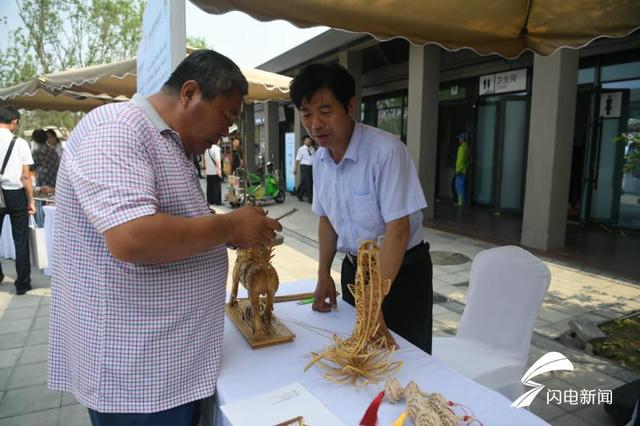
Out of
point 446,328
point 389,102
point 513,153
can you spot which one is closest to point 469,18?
point 446,328

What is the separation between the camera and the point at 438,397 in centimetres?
114

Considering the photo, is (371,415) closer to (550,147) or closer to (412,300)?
(412,300)

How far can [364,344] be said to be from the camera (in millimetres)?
1367

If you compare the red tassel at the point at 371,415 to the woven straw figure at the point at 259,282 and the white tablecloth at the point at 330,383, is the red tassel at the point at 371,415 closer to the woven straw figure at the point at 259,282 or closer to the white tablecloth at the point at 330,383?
the white tablecloth at the point at 330,383

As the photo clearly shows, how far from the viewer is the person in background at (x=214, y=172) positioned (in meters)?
9.62

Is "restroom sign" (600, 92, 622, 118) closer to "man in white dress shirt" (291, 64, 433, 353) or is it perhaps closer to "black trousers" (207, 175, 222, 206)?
"man in white dress shirt" (291, 64, 433, 353)

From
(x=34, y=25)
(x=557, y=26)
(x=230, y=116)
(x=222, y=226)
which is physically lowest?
(x=222, y=226)

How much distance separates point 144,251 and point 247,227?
291 mm

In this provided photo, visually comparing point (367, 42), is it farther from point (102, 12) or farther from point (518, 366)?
point (102, 12)

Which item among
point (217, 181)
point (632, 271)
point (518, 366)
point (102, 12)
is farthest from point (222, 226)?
point (102, 12)

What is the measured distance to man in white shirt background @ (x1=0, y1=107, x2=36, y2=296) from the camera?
448 cm

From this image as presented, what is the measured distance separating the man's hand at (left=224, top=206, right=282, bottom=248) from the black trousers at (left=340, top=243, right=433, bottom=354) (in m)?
0.98

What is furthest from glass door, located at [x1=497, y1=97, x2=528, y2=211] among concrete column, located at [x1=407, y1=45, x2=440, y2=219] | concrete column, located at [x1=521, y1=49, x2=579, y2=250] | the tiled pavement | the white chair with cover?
the white chair with cover

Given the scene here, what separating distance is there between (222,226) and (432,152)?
7798 millimetres
